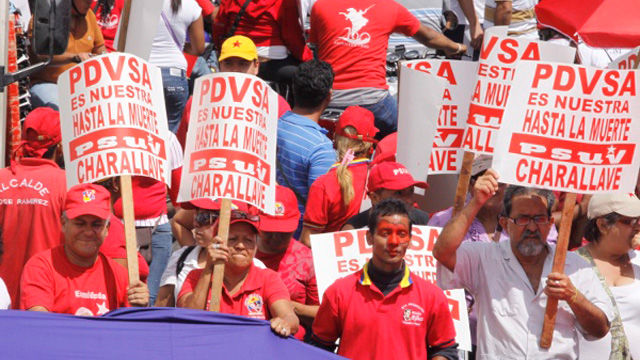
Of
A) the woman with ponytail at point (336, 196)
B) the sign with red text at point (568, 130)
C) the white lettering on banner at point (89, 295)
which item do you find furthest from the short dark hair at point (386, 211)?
the woman with ponytail at point (336, 196)

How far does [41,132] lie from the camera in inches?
292

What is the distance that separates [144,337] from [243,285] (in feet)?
2.84

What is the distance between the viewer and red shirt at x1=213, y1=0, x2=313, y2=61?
1046 centimetres

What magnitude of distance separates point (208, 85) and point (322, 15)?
3462 millimetres

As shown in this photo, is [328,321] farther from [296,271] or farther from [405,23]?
[405,23]

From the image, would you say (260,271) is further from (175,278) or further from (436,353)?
(436,353)

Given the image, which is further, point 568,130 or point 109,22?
point 109,22

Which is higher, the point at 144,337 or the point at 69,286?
the point at 69,286

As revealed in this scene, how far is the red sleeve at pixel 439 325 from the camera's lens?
6.02m

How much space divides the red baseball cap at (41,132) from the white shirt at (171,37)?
2.37m

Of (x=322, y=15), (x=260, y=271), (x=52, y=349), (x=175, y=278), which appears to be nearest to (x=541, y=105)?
(x=260, y=271)

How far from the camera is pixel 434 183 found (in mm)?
8789

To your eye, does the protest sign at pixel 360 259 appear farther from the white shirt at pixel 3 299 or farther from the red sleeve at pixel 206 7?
the red sleeve at pixel 206 7

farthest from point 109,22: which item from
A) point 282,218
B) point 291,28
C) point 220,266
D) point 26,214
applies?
point 220,266
